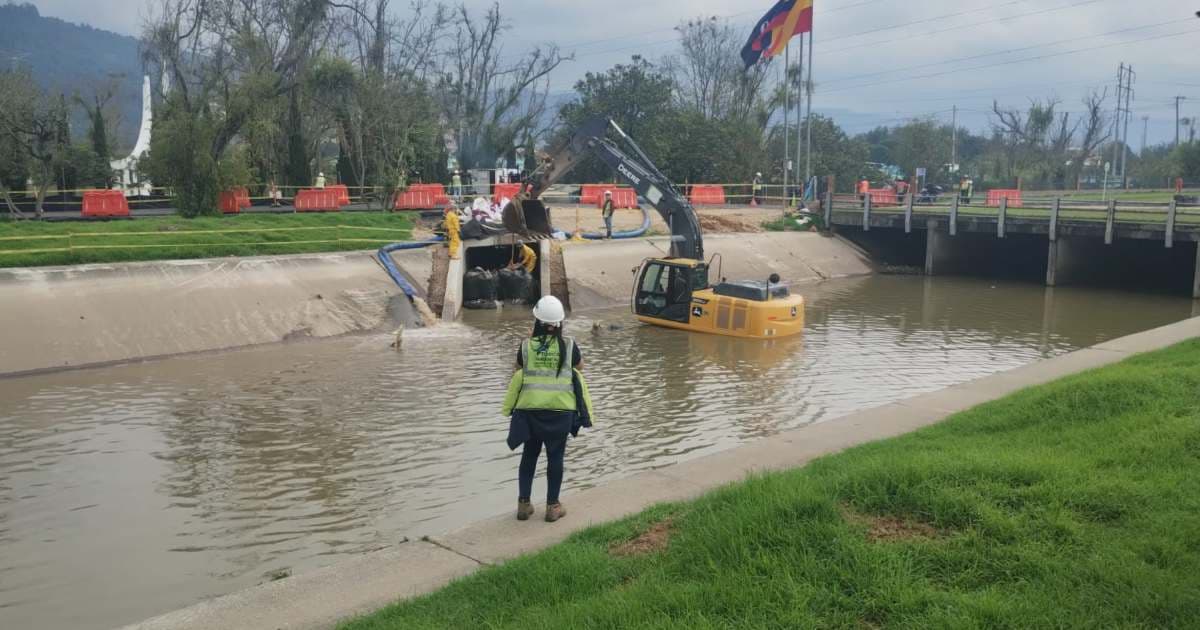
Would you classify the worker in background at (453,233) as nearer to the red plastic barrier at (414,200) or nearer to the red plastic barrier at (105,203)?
the red plastic barrier at (414,200)

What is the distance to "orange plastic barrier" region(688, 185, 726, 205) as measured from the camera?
47.4 m

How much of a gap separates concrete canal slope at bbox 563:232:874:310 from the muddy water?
500 centimetres

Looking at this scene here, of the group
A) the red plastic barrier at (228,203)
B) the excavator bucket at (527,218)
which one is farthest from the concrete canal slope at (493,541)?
the red plastic barrier at (228,203)

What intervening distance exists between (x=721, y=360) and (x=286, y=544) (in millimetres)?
10748

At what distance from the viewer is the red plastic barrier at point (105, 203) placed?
2923cm

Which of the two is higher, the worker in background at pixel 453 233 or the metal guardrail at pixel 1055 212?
the metal guardrail at pixel 1055 212

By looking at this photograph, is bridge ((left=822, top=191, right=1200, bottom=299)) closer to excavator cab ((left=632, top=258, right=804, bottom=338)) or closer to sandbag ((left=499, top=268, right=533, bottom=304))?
excavator cab ((left=632, top=258, right=804, bottom=338))

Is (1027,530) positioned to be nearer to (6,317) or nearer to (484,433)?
(484,433)

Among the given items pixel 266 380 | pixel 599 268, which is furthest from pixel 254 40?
pixel 266 380

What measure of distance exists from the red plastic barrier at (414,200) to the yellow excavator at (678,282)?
10.8 metres

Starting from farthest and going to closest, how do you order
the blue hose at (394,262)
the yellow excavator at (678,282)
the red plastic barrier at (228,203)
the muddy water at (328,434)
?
the red plastic barrier at (228,203)
the blue hose at (394,262)
the yellow excavator at (678,282)
the muddy water at (328,434)

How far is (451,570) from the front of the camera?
6746mm

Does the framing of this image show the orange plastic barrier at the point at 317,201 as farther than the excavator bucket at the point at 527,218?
Yes

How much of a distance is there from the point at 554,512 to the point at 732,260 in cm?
2598
